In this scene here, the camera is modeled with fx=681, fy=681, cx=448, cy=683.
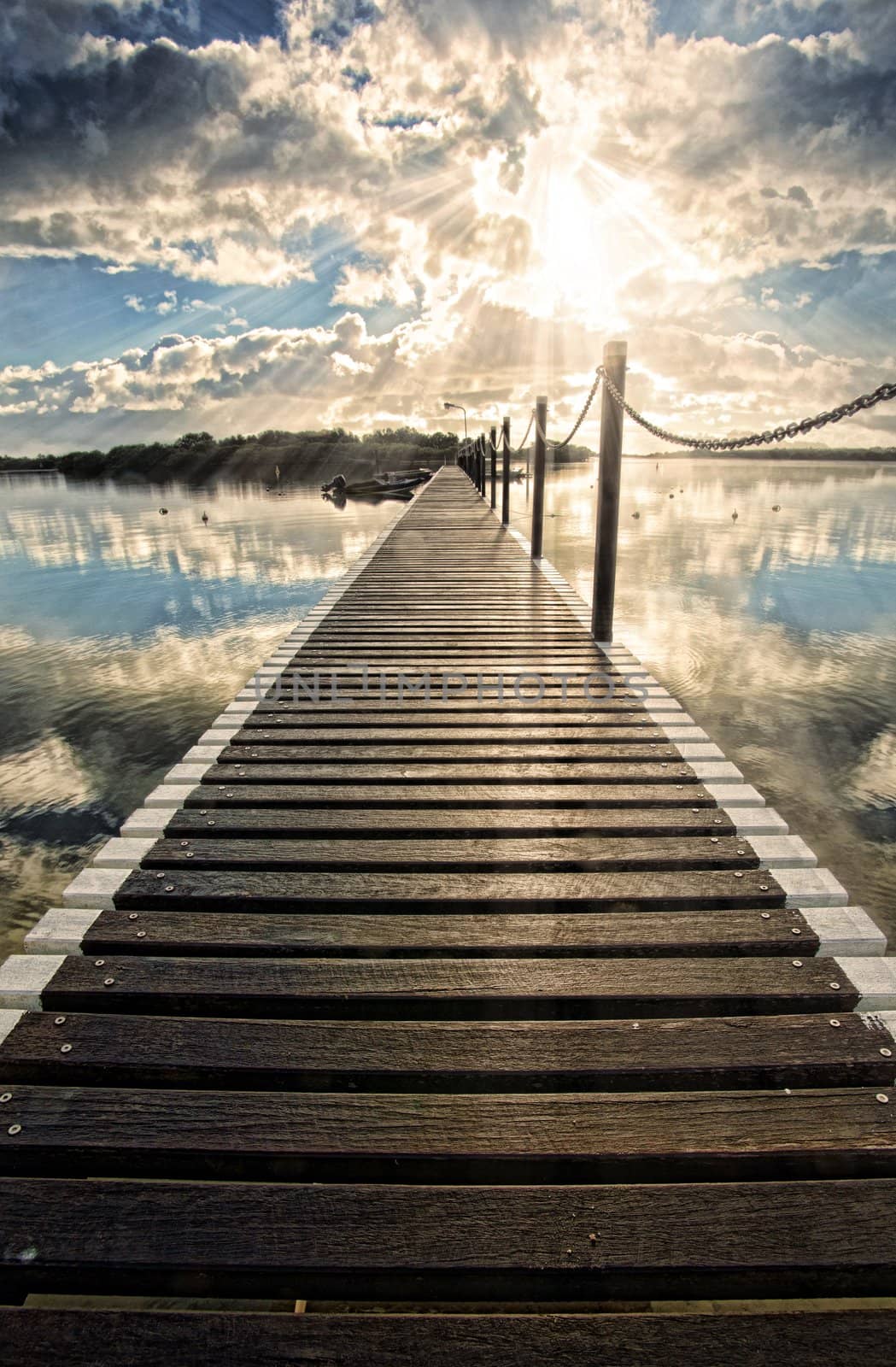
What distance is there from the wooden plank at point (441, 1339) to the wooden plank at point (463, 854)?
156 cm

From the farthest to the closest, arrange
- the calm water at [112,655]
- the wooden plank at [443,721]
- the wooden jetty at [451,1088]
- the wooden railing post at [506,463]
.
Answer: the wooden railing post at [506,463] → the calm water at [112,655] → the wooden plank at [443,721] → the wooden jetty at [451,1088]

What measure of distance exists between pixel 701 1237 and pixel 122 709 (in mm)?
9869

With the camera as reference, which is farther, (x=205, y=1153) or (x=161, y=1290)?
(x=205, y=1153)

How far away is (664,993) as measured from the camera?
2293 mm

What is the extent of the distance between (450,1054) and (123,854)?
1799 millimetres

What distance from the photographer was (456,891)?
282 centimetres

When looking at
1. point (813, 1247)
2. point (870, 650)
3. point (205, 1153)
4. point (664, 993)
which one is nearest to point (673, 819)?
point (664, 993)

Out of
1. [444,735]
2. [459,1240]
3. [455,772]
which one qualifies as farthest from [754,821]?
[459,1240]

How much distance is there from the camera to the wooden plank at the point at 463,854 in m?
2.98

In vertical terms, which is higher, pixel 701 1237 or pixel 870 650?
pixel 701 1237

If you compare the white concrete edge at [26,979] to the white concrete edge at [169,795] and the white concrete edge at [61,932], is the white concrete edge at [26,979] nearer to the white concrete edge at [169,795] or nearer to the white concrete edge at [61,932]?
the white concrete edge at [61,932]

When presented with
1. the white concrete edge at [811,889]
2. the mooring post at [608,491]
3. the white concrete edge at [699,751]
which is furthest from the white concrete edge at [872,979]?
the mooring post at [608,491]

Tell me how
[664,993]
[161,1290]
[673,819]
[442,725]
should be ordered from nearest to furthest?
1. [161,1290]
2. [664,993]
3. [673,819]
4. [442,725]

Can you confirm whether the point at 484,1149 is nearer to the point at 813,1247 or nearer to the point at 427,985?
the point at 427,985
